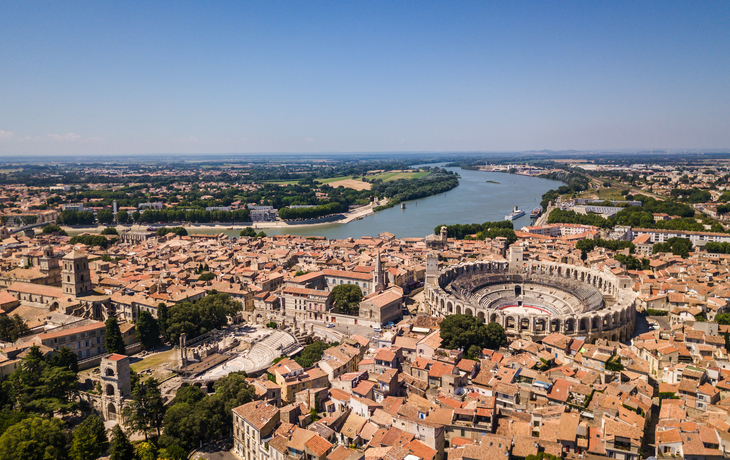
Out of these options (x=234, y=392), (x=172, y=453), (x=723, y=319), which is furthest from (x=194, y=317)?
(x=723, y=319)

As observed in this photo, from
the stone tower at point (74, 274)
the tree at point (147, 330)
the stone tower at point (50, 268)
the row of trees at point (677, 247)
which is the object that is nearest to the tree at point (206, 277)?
the stone tower at point (74, 274)

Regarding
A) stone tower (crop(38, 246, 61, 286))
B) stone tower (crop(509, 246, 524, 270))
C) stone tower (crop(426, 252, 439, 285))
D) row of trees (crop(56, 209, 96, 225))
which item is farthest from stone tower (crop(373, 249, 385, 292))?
row of trees (crop(56, 209, 96, 225))

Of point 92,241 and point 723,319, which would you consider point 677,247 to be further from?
point 92,241

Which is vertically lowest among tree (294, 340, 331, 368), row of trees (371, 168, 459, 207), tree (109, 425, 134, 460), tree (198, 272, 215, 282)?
tree (109, 425, 134, 460)

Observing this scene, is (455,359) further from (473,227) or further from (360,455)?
(473,227)

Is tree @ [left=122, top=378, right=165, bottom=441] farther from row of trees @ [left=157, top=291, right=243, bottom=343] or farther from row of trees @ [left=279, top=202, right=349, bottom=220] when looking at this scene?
row of trees @ [left=279, top=202, right=349, bottom=220]

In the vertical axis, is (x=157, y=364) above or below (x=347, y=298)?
below
